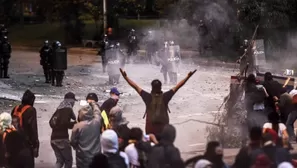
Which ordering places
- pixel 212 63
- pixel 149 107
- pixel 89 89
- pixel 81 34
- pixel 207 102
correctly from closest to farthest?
pixel 149 107 → pixel 207 102 → pixel 89 89 → pixel 212 63 → pixel 81 34

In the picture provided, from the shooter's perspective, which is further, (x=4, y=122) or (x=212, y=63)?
(x=212, y=63)

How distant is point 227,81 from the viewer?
24609mm

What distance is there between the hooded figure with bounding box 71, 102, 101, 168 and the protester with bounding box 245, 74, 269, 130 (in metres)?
3.48

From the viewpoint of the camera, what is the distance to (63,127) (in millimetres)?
9812

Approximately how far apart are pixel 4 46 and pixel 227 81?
7746 millimetres

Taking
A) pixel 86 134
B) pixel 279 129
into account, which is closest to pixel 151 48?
pixel 279 129

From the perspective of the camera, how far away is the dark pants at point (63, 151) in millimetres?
9898

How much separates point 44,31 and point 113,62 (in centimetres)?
3024

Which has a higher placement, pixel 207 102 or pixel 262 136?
pixel 262 136

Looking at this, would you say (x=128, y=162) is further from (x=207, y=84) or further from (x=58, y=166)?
(x=207, y=84)

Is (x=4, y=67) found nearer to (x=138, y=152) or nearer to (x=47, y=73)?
(x=47, y=73)

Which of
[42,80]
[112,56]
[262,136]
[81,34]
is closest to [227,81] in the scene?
[112,56]

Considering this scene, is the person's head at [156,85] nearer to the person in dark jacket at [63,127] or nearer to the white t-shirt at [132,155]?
the person in dark jacket at [63,127]

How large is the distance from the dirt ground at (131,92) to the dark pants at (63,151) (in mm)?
1570
